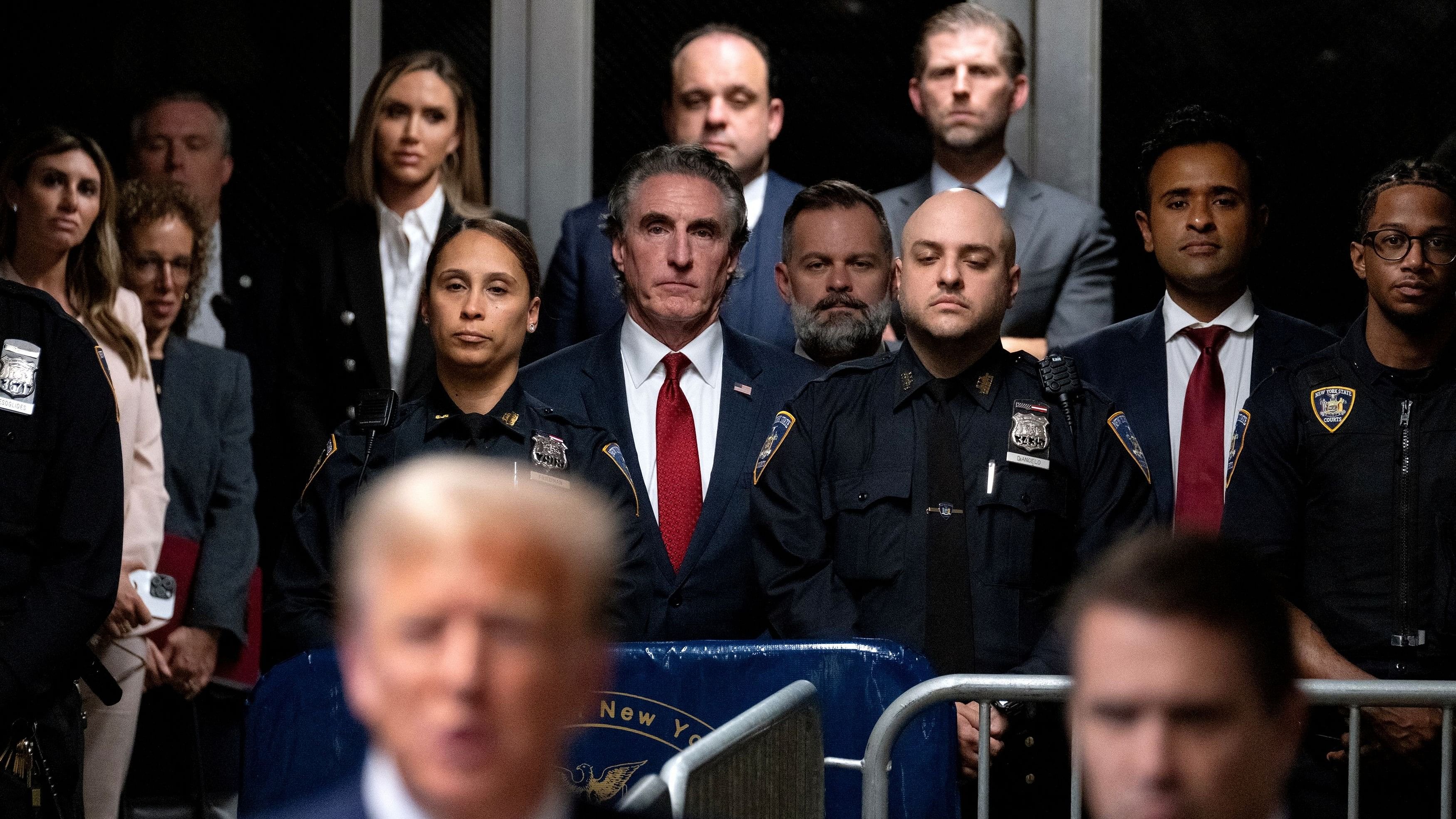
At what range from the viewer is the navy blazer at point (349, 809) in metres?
1.33

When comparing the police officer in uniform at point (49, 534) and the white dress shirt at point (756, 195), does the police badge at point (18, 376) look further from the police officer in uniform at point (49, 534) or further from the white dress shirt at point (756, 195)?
the white dress shirt at point (756, 195)

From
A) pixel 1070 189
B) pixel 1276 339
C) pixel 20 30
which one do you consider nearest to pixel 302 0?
pixel 20 30

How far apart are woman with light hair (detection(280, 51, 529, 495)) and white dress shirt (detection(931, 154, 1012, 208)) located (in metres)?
1.21

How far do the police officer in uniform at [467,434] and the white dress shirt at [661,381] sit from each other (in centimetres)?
22

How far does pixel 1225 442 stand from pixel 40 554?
→ 273 centimetres

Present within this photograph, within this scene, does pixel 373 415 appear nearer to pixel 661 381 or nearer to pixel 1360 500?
pixel 661 381

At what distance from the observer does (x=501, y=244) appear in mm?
3910

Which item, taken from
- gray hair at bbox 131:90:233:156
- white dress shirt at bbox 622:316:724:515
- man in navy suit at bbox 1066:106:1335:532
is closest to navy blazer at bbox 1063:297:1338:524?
man in navy suit at bbox 1066:106:1335:532

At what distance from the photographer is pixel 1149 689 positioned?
1407 mm

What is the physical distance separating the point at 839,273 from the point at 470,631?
329 cm

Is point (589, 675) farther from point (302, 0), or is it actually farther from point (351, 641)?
point (302, 0)

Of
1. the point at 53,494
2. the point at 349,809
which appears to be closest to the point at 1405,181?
the point at 53,494

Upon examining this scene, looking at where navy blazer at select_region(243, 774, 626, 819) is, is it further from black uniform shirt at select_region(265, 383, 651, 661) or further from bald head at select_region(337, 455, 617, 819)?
black uniform shirt at select_region(265, 383, 651, 661)

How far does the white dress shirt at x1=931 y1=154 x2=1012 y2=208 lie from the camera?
15.9ft
